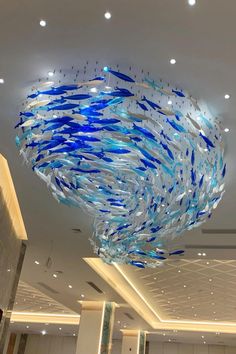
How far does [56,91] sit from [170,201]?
185cm

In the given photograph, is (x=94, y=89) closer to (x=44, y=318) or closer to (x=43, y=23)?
(x=43, y=23)

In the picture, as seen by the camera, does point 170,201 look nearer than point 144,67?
No

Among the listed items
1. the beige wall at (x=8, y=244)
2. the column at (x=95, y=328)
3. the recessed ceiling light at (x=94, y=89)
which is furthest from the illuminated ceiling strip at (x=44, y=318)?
the recessed ceiling light at (x=94, y=89)

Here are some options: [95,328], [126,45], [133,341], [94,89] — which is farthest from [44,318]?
[126,45]

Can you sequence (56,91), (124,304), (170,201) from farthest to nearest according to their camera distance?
(124,304) < (170,201) < (56,91)

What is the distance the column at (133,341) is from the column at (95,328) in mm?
8008

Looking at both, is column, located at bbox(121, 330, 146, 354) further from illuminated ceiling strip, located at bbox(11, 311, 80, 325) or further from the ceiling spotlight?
the ceiling spotlight

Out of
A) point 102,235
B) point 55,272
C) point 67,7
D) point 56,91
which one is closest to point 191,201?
point 102,235

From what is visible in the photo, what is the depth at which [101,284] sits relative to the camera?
44.6 feet

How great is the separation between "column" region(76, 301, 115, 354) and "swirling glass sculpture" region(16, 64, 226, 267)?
11524 millimetres

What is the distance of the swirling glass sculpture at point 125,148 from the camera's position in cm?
408

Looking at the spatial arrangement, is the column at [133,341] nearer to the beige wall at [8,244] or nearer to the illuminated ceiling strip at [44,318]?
the illuminated ceiling strip at [44,318]

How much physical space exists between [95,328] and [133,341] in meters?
9.04

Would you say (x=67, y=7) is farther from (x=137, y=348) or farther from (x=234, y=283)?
(x=137, y=348)
